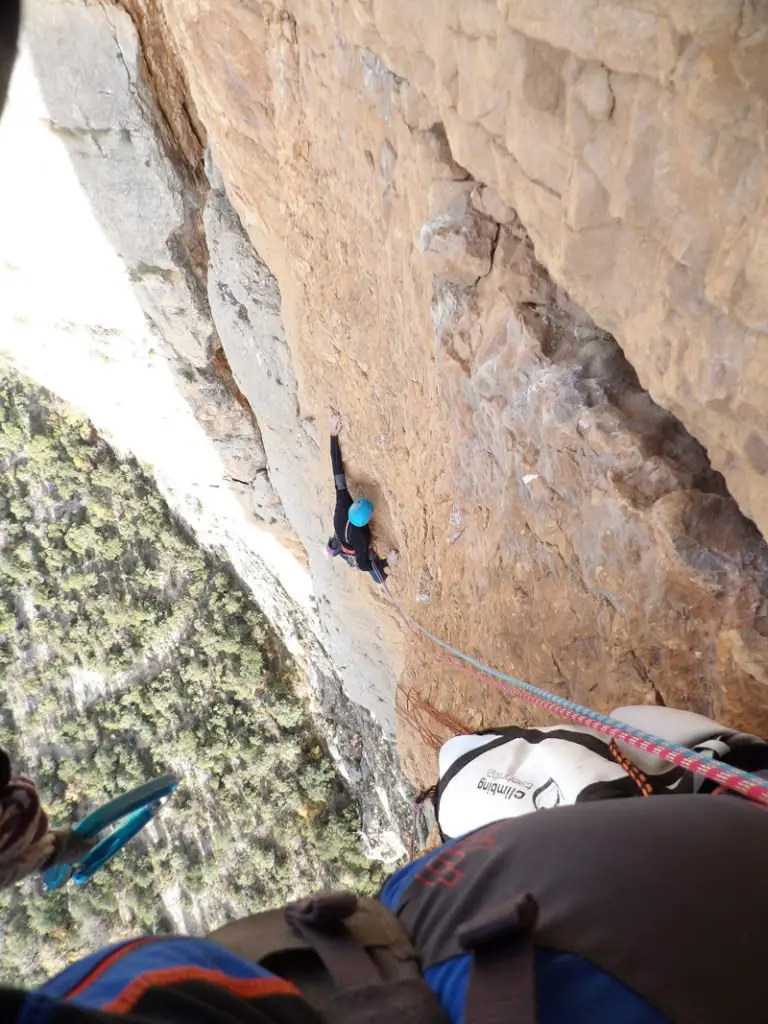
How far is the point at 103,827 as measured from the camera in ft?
5.41

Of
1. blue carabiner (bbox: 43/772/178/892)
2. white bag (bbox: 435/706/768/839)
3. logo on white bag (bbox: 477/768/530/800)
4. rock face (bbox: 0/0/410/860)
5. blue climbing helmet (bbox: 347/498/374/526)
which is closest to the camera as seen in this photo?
white bag (bbox: 435/706/768/839)

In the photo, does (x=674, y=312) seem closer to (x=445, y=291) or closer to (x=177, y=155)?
(x=445, y=291)

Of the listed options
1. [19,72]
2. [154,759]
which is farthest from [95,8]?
[154,759]

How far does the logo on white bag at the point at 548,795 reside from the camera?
3.89ft

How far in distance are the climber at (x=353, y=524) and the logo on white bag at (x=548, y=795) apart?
6.92 ft

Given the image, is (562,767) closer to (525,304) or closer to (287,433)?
(525,304)

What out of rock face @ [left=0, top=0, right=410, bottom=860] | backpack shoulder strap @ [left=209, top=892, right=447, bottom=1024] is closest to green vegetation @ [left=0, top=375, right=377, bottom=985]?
rock face @ [left=0, top=0, right=410, bottom=860]

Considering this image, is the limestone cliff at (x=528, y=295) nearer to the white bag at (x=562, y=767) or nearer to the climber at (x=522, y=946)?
the white bag at (x=562, y=767)

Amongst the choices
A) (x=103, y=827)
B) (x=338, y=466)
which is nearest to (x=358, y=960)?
(x=103, y=827)

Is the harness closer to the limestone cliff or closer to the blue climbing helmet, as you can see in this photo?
the limestone cliff

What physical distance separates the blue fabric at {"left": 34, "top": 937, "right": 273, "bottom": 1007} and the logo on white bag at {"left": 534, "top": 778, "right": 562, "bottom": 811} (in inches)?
28.5

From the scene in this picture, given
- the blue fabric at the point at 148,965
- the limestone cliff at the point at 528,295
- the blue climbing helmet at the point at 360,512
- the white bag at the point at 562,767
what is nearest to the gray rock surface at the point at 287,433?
the limestone cliff at the point at 528,295

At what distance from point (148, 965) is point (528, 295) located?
1.50 m

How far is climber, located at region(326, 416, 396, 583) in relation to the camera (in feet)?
10.7
